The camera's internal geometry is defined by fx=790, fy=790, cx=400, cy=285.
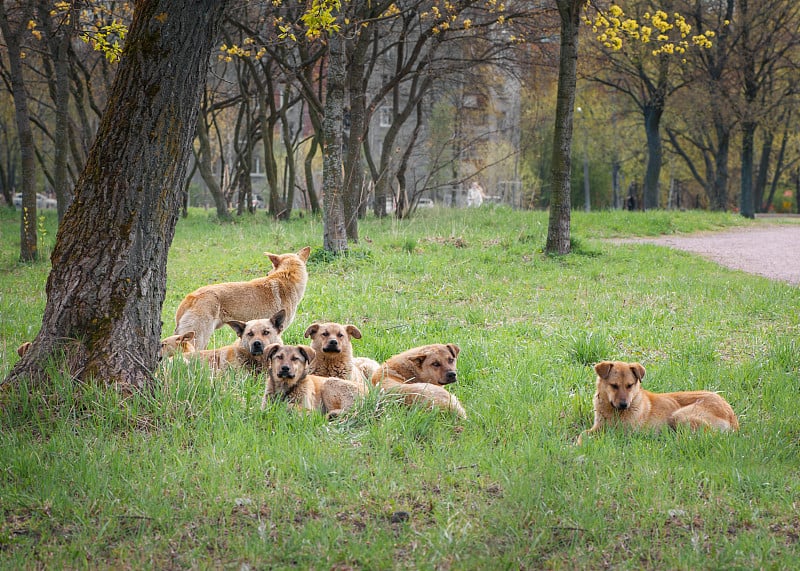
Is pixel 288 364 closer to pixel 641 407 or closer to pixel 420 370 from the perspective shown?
pixel 420 370

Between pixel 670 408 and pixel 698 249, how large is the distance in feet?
52.1

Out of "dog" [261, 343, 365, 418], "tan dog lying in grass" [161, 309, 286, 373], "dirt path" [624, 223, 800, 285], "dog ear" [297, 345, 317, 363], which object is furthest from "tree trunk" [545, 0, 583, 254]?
"dog ear" [297, 345, 317, 363]

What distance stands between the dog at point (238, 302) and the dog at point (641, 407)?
4.02 metres

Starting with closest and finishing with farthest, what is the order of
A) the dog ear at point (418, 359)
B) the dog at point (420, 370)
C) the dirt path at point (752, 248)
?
1. the dog at point (420, 370)
2. the dog ear at point (418, 359)
3. the dirt path at point (752, 248)

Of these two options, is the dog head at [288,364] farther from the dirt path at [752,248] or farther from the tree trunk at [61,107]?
the tree trunk at [61,107]

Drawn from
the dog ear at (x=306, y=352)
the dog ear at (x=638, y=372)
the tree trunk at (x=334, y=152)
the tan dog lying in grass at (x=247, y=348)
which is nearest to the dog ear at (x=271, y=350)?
the dog ear at (x=306, y=352)

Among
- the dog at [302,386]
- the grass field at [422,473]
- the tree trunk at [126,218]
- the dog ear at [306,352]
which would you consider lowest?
the grass field at [422,473]

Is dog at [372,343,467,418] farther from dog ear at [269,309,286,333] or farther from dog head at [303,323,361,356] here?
dog ear at [269,309,286,333]

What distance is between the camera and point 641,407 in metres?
6.74

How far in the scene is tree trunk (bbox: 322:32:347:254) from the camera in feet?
54.5

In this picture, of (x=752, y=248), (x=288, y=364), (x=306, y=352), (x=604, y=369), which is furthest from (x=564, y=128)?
(x=288, y=364)

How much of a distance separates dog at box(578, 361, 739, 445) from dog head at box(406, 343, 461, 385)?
4.55 feet

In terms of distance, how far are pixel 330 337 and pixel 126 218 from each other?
2.25 m

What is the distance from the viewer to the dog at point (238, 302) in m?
8.91
